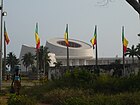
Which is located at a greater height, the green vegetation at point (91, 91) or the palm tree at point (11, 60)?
the palm tree at point (11, 60)

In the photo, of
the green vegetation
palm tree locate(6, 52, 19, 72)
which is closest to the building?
palm tree locate(6, 52, 19, 72)

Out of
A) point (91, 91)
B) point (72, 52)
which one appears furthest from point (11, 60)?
point (91, 91)

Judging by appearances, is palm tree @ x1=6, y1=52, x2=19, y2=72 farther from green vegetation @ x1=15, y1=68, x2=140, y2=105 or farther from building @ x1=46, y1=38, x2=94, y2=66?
green vegetation @ x1=15, y1=68, x2=140, y2=105

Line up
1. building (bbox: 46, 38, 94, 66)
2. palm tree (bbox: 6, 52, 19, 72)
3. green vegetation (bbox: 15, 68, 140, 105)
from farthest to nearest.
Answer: building (bbox: 46, 38, 94, 66), palm tree (bbox: 6, 52, 19, 72), green vegetation (bbox: 15, 68, 140, 105)

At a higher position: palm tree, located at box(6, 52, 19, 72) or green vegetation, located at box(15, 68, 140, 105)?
palm tree, located at box(6, 52, 19, 72)

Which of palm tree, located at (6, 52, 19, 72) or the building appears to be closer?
palm tree, located at (6, 52, 19, 72)

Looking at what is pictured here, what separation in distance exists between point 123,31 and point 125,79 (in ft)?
102

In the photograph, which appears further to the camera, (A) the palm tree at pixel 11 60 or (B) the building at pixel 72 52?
(B) the building at pixel 72 52

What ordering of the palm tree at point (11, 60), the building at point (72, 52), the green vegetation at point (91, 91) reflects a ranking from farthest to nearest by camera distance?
the building at point (72, 52), the palm tree at point (11, 60), the green vegetation at point (91, 91)

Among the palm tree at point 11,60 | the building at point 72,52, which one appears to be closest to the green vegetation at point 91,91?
the palm tree at point 11,60

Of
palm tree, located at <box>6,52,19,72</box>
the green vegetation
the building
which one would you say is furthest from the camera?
the building

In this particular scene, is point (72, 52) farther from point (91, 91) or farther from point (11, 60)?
point (91, 91)

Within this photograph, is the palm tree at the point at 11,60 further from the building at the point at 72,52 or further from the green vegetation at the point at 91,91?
the green vegetation at the point at 91,91

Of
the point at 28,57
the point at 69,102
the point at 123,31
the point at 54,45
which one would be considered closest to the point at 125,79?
the point at 69,102
